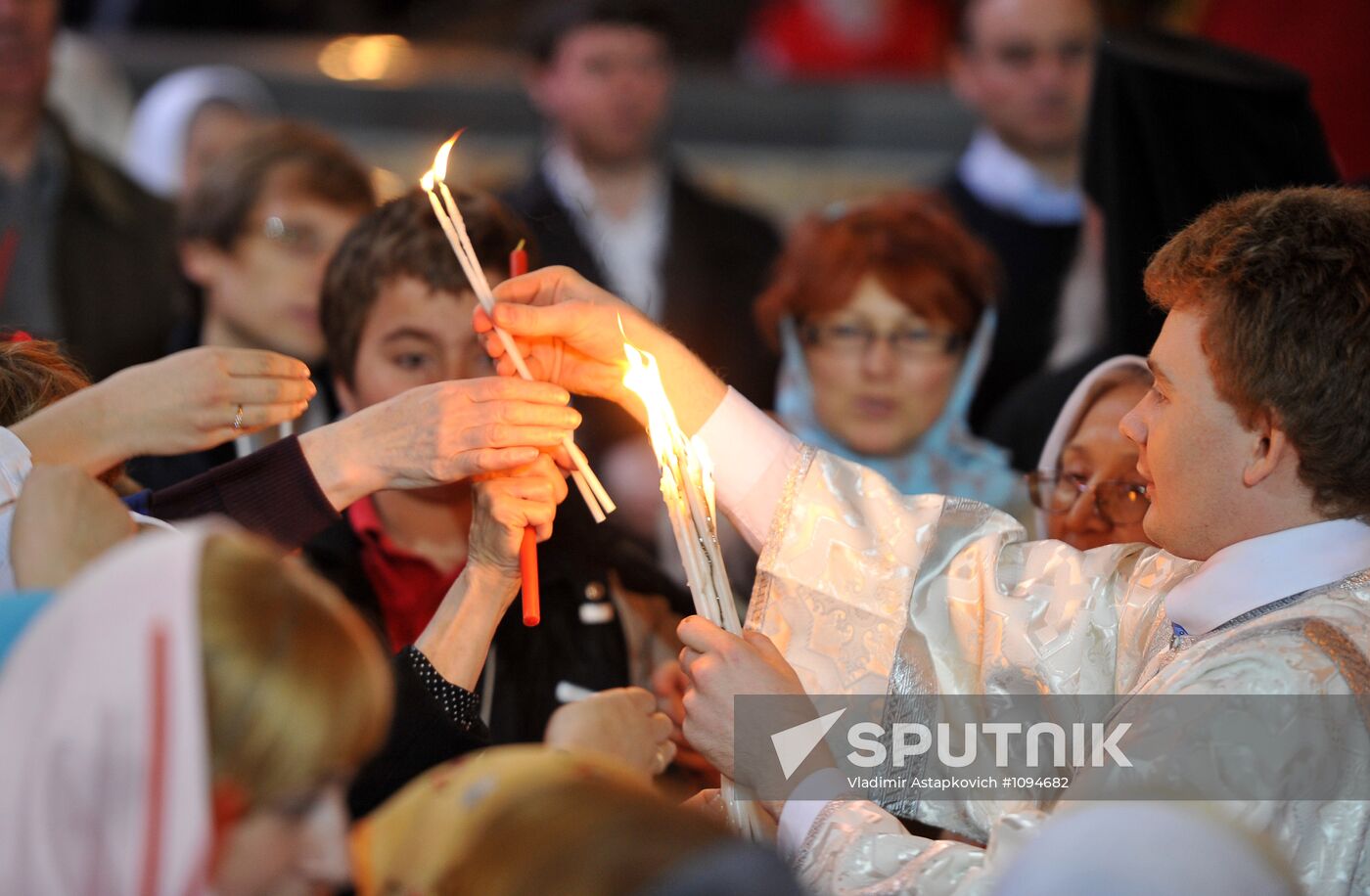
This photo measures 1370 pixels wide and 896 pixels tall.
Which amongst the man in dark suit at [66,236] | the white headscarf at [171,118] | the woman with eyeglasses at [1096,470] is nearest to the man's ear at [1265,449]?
the woman with eyeglasses at [1096,470]

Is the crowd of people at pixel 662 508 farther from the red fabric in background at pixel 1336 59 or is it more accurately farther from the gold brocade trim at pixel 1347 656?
the red fabric in background at pixel 1336 59

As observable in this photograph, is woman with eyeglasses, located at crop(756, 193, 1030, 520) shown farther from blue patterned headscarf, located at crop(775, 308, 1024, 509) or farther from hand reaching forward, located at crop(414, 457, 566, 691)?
hand reaching forward, located at crop(414, 457, 566, 691)

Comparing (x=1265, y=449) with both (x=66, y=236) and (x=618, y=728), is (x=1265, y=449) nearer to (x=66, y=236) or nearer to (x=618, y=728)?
(x=618, y=728)

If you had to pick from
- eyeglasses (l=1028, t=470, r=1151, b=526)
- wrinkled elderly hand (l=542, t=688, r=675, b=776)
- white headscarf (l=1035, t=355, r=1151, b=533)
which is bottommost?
wrinkled elderly hand (l=542, t=688, r=675, b=776)

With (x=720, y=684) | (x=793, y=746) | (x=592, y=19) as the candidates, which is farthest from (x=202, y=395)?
(x=592, y=19)

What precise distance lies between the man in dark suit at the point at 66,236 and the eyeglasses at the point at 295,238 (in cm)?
82

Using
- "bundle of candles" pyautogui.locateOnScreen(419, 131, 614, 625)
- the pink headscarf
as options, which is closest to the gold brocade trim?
"bundle of candles" pyautogui.locateOnScreen(419, 131, 614, 625)

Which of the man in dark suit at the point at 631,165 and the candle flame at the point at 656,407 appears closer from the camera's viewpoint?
the candle flame at the point at 656,407

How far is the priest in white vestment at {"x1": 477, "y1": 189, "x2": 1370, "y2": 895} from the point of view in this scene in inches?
68.5

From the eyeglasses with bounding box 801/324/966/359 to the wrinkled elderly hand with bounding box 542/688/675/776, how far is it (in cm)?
140

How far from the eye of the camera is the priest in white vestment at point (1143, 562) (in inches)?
68.5

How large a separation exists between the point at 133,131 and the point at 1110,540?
14.3ft

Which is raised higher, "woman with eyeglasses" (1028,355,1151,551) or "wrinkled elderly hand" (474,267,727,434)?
"wrinkled elderly hand" (474,267,727,434)

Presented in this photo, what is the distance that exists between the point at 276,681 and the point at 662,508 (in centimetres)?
217
